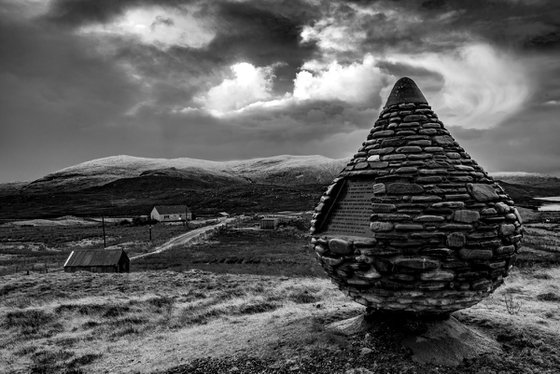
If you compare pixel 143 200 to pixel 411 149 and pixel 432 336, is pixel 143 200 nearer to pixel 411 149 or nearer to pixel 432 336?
pixel 411 149

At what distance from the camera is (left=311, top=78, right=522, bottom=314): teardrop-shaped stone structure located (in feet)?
23.3

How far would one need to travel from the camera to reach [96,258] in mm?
26547

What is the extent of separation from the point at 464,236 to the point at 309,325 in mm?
3973

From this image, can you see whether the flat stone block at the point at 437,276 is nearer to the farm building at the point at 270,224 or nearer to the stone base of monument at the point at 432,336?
the stone base of monument at the point at 432,336

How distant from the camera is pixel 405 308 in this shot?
740 centimetres

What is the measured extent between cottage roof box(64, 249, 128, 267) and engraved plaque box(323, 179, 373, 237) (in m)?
20.8

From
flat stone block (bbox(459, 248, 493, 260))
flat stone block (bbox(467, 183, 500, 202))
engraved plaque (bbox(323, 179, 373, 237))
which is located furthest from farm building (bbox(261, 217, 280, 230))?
flat stone block (bbox(459, 248, 493, 260))

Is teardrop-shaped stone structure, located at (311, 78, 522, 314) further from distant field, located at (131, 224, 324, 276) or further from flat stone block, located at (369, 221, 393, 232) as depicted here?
distant field, located at (131, 224, 324, 276)

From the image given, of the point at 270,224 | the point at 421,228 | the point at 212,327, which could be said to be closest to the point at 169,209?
the point at 270,224

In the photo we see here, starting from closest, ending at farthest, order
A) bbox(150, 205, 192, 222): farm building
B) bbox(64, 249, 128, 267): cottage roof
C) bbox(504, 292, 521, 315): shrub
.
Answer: bbox(504, 292, 521, 315): shrub
bbox(64, 249, 128, 267): cottage roof
bbox(150, 205, 192, 222): farm building

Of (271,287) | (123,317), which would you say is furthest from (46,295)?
(271,287)

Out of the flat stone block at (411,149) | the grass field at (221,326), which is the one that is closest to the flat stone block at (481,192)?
the flat stone block at (411,149)

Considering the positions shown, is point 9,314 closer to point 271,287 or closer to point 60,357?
point 60,357

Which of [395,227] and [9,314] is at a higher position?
[395,227]
